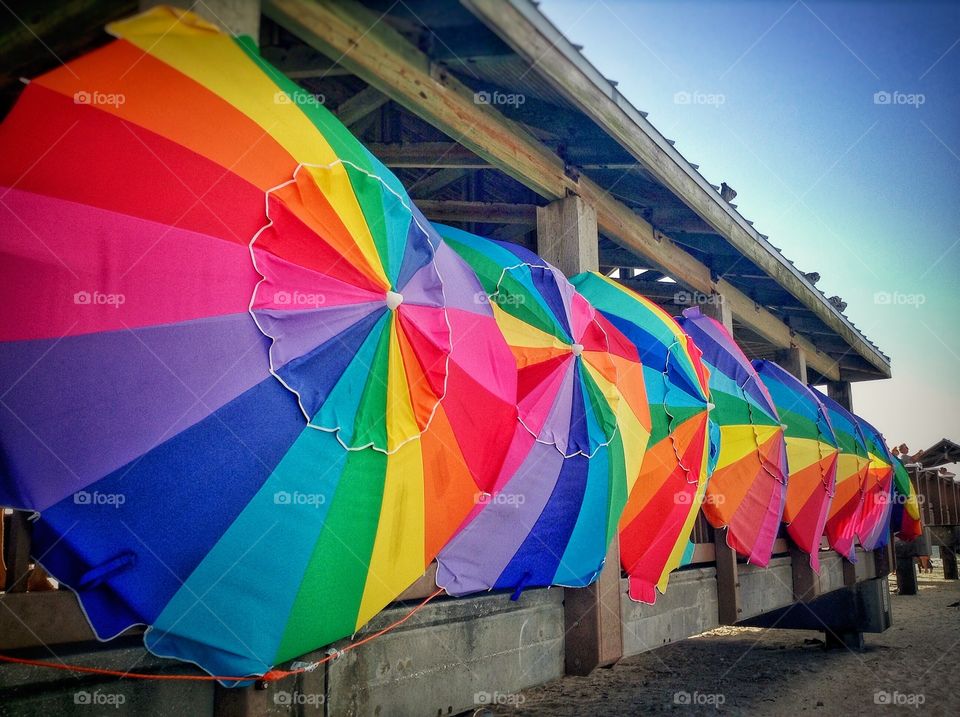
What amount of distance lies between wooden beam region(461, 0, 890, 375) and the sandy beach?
392 centimetres

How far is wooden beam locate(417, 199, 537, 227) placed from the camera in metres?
5.10

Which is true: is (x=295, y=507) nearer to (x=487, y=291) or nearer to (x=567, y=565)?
(x=487, y=291)

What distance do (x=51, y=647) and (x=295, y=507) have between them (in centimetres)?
84

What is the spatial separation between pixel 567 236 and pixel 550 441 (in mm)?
1790

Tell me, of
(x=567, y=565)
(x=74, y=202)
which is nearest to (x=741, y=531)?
(x=567, y=565)

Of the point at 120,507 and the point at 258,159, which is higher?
the point at 258,159

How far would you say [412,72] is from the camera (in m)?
3.42

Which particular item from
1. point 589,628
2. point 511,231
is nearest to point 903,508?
point 511,231

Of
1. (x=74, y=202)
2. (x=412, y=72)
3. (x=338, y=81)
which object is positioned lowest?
(x=74, y=202)

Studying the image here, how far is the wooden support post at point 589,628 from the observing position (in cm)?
407

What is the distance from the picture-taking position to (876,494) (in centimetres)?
937

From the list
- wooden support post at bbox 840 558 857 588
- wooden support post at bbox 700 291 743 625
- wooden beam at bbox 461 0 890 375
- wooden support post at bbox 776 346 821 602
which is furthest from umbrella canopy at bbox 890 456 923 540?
wooden support post at bbox 700 291 743 625

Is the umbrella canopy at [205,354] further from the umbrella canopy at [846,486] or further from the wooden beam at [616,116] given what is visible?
the umbrella canopy at [846,486]

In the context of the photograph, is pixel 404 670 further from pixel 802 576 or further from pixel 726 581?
pixel 802 576
